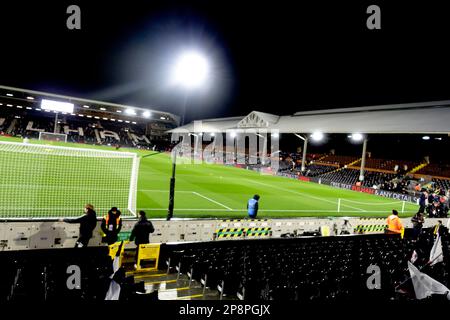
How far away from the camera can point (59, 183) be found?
1470 centimetres

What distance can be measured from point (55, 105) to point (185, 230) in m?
50.7

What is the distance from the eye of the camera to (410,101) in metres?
33.1

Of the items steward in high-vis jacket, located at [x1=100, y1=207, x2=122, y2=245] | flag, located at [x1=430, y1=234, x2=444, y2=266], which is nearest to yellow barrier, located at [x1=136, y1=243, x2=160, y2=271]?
steward in high-vis jacket, located at [x1=100, y1=207, x2=122, y2=245]

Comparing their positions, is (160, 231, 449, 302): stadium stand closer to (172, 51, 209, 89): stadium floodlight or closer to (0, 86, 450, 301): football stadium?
(0, 86, 450, 301): football stadium

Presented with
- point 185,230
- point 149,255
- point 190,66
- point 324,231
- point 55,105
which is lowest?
point 324,231

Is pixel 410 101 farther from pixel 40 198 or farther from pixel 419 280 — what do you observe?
pixel 40 198

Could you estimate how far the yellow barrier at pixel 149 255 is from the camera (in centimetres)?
664

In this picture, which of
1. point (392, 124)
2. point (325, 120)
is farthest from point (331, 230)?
point (325, 120)

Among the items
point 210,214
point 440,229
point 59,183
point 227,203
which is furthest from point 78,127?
point 440,229

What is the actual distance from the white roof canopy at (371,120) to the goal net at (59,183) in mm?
7561

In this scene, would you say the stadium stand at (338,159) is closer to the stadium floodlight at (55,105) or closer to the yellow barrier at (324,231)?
the yellow barrier at (324,231)

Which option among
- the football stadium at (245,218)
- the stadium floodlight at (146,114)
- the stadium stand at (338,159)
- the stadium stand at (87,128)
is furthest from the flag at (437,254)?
the stadium floodlight at (146,114)

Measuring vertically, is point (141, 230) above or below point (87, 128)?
below

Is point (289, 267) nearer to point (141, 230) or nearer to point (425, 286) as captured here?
point (425, 286)
